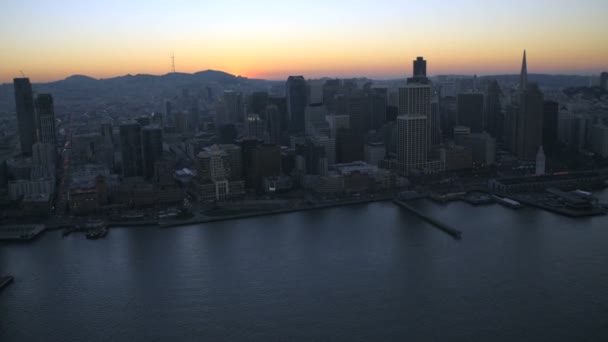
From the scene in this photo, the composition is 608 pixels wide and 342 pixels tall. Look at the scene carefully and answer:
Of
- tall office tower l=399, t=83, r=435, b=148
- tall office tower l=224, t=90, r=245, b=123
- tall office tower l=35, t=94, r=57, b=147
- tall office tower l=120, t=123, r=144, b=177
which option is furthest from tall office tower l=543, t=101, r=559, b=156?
tall office tower l=35, t=94, r=57, b=147

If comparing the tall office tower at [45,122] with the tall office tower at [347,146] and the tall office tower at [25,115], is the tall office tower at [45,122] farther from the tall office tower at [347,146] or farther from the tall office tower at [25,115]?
the tall office tower at [347,146]

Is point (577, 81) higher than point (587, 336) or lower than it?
higher

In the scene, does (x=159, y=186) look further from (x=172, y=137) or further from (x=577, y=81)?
(x=577, y=81)

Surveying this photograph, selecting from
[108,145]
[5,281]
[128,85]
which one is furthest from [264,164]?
[128,85]

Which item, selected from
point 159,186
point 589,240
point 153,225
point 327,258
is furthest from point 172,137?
point 589,240

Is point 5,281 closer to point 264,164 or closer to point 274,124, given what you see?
point 264,164

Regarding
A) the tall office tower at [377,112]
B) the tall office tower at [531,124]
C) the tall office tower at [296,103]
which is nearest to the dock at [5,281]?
the tall office tower at [531,124]

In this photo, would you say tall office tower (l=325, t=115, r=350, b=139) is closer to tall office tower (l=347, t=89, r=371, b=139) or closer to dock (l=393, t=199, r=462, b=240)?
tall office tower (l=347, t=89, r=371, b=139)
